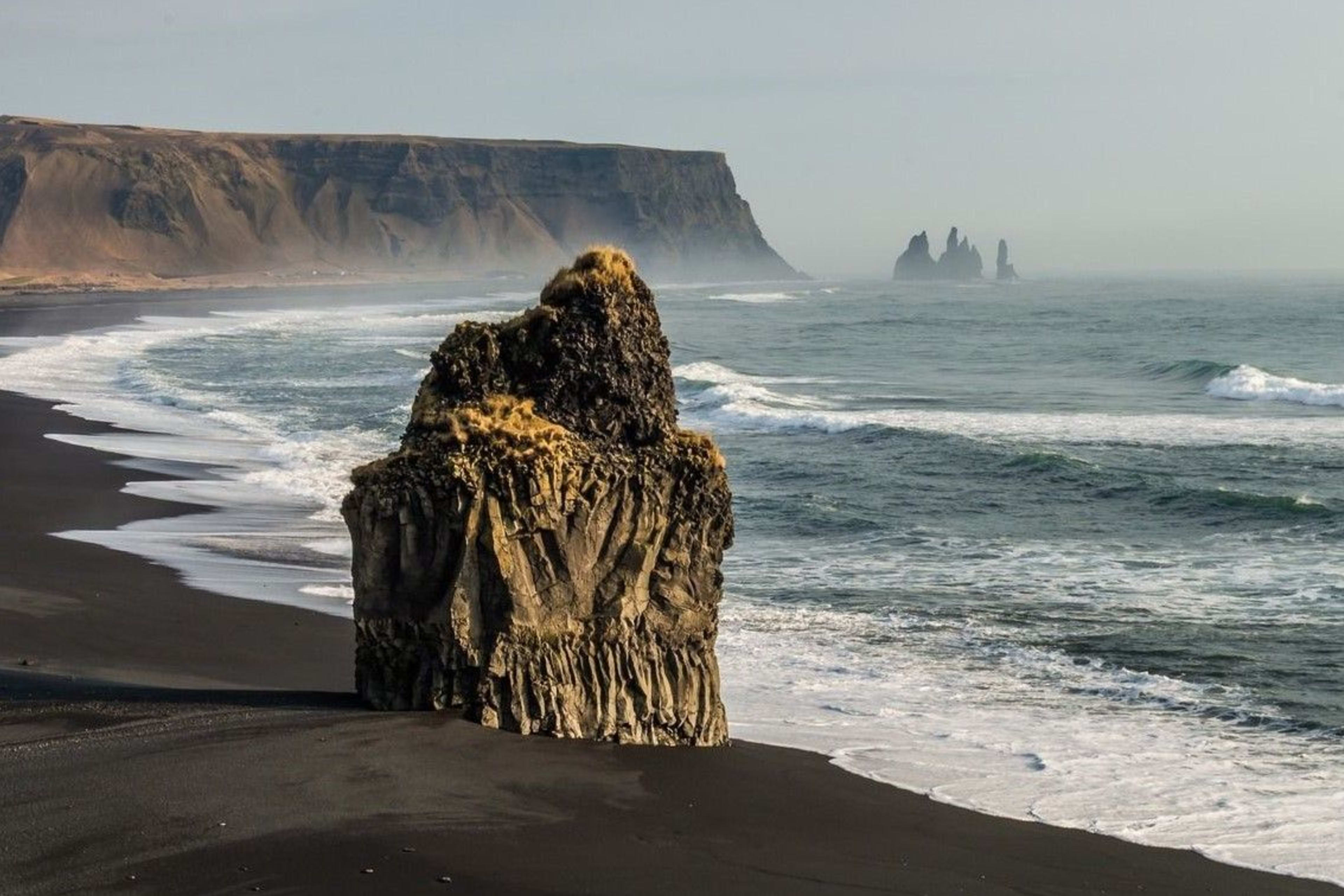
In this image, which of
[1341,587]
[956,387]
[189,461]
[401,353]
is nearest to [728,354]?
[401,353]

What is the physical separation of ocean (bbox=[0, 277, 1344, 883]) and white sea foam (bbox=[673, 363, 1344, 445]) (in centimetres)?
17

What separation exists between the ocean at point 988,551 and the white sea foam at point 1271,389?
5.0 inches

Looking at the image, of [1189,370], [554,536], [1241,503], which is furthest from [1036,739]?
[1189,370]

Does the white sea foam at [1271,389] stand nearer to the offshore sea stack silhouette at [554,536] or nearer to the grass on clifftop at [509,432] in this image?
the offshore sea stack silhouette at [554,536]

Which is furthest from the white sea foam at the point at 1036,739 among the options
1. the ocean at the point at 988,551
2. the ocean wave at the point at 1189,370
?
the ocean wave at the point at 1189,370

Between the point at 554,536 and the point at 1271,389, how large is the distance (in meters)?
37.7

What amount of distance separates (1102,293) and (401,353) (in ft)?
342

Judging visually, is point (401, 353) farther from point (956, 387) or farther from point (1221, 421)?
point (1221, 421)

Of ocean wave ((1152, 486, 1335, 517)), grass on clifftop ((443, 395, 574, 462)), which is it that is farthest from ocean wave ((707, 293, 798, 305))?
grass on clifftop ((443, 395, 574, 462))

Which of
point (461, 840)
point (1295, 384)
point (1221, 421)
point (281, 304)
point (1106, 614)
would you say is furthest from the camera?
point (281, 304)

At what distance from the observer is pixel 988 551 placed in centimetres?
2094

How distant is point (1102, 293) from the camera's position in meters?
151

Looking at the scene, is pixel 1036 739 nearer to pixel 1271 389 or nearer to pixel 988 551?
pixel 988 551

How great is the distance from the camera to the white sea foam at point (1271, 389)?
43.4 metres
